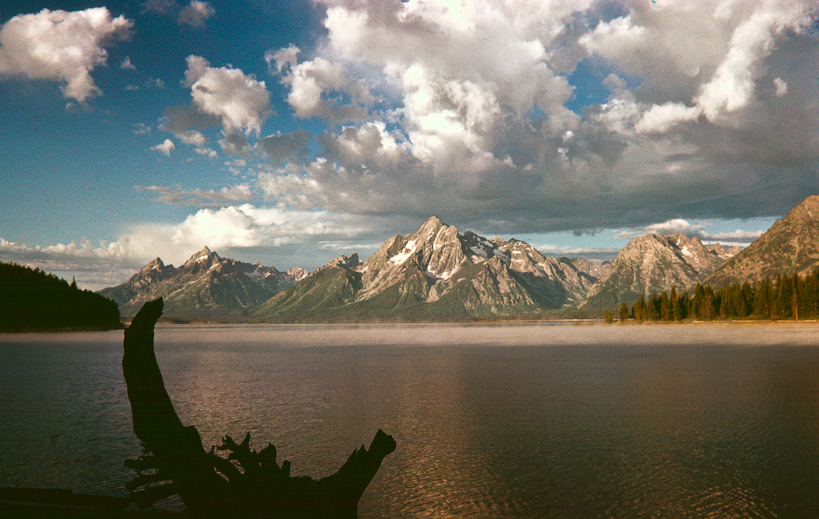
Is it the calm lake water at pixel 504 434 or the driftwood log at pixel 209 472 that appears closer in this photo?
the driftwood log at pixel 209 472

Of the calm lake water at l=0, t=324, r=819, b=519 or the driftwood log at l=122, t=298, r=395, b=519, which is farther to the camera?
the calm lake water at l=0, t=324, r=819, b=519

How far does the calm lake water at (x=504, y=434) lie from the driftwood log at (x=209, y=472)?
597 cm

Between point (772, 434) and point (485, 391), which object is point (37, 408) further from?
point (772, 434)

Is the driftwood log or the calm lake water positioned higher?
the driftwood log

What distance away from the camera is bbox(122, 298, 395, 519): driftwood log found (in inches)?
457

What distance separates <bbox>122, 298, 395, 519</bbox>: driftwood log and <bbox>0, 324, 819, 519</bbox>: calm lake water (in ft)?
19.6

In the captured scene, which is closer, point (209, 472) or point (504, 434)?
point (209, 472)

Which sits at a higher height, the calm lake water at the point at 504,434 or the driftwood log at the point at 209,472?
the driftwood log at the point at 209,472

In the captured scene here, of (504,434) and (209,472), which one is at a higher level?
(209,472)

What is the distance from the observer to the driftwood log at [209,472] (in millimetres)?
11617

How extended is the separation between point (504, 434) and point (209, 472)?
21.0 meters

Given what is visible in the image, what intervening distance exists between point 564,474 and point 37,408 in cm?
4194

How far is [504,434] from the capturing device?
2970 centimetres

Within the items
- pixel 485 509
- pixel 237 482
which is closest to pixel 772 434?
pixel 485 509
